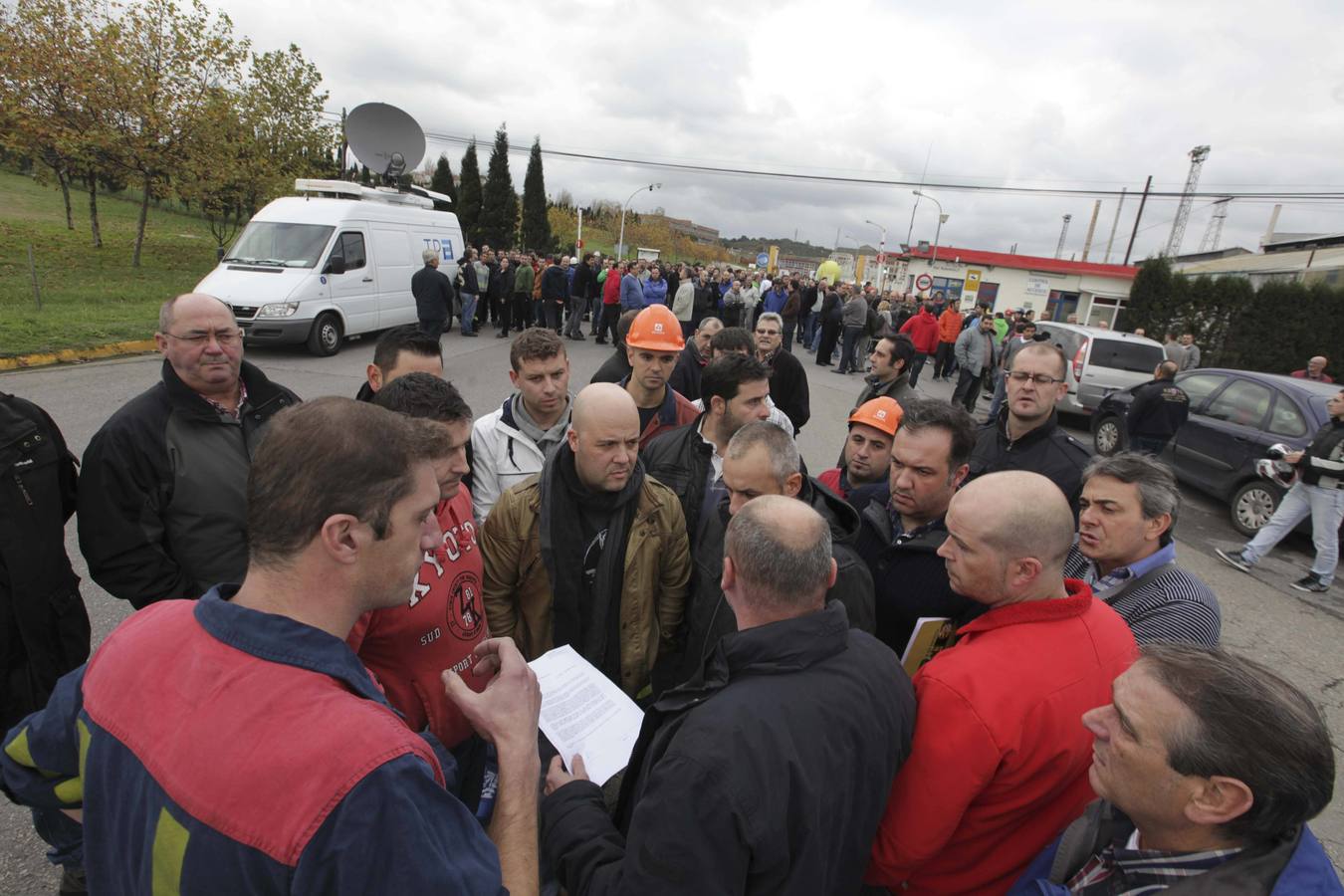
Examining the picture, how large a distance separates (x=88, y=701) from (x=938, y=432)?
2.58 m

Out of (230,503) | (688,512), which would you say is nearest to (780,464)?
(688,512)

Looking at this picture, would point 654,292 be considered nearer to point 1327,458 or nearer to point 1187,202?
point 1327,458

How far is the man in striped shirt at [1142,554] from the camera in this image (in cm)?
244

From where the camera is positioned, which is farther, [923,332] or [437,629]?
[923,332]

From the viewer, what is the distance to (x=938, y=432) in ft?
8.56

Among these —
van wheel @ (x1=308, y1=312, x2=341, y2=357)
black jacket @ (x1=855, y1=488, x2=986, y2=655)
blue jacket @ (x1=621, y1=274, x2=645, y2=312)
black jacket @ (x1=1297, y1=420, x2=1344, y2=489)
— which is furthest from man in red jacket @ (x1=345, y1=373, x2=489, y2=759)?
blue jacket @ (x1=621, y1=274, x2=645, y2=312)

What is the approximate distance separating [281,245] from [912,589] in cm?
1219

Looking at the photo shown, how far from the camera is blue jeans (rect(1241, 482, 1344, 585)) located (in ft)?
18.5

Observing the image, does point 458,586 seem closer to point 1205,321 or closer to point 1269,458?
point 1269,458

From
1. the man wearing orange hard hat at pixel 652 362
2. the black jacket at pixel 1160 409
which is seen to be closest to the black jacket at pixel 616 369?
the man wearing orange hard hat at pixel 652 362

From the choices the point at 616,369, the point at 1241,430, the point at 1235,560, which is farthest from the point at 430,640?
the point at 1241,430

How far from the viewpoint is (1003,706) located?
148 centimetres

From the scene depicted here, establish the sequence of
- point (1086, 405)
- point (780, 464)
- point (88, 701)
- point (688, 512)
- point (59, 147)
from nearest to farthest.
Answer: point (88, 701) → point (780, 464) → point (688, 512) → point (1086, 405) → point (59, 147)

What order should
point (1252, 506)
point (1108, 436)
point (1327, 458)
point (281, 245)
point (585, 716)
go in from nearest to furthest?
point (585, 716), point (1327, 458), point (1252, 506), point (1108, 436), point (281, 245)
